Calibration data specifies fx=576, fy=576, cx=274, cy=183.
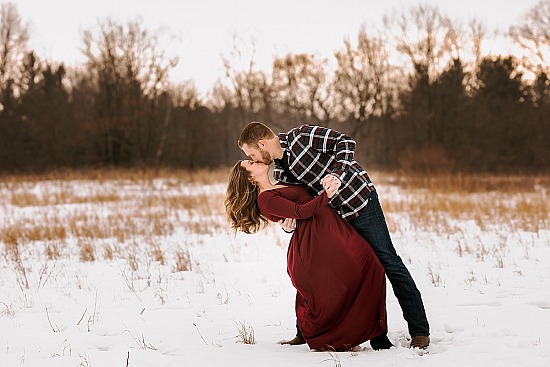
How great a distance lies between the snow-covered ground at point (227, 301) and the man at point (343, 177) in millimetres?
332

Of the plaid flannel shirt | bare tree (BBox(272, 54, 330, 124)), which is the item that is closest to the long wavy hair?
the plaid flannel shirt

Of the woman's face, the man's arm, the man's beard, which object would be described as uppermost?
the man's arm

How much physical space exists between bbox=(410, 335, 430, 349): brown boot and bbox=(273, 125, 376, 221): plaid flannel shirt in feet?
3.05

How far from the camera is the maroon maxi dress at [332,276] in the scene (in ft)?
12.9

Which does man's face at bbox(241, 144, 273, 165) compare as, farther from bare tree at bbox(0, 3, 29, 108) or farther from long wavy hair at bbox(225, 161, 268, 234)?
bare tree at bbox(0, 3, 29, 108)

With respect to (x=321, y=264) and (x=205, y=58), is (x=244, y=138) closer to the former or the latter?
(x=321, y=264)

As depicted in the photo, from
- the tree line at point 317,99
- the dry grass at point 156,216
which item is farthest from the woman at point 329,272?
the tree line at point 317,99

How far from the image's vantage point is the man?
156 inches

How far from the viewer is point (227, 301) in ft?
19.0

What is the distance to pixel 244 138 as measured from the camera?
157 inches

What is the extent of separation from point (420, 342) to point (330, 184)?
125 centimetres

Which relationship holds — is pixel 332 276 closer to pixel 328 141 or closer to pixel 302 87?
pixel 328 141

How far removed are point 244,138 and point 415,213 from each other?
9.24 meters

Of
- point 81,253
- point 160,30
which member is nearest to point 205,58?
point 160,30
